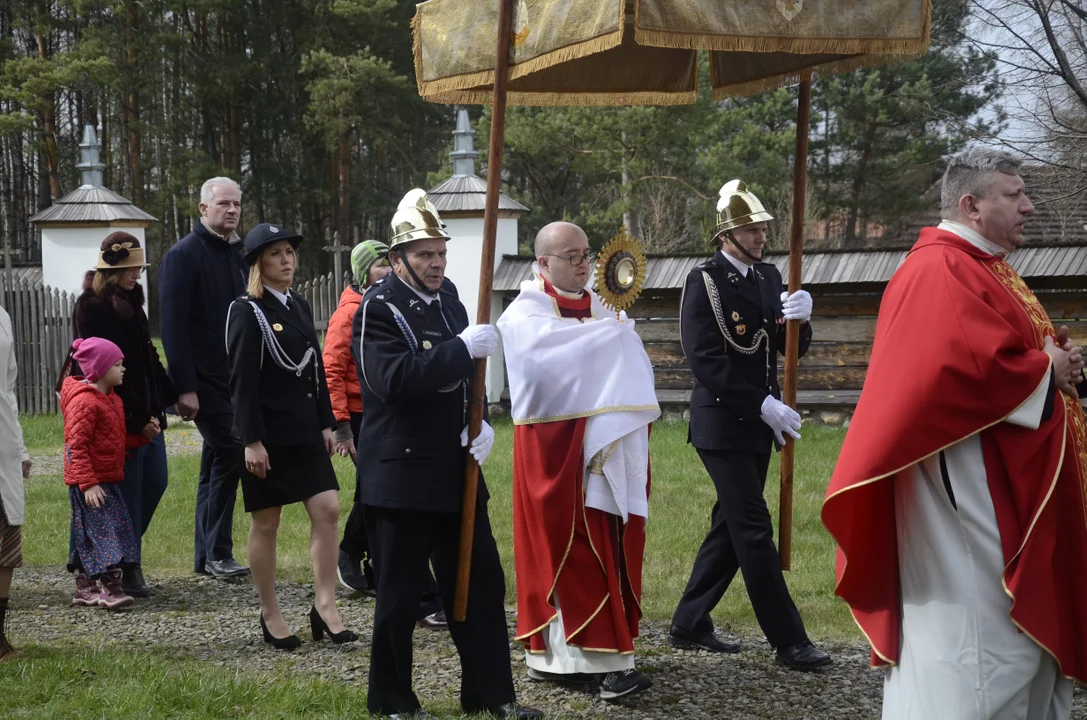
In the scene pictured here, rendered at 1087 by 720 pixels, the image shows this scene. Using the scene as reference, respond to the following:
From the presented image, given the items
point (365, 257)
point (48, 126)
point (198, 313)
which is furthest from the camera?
point (48, 126)

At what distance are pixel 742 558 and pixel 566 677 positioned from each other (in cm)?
97

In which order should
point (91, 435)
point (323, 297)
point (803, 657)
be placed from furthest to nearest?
point (323, 297) < point (91, 435) < point (803, 657)

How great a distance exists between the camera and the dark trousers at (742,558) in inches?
221

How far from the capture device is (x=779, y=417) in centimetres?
568

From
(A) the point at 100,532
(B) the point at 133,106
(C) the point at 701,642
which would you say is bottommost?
(C) the point at 701,642

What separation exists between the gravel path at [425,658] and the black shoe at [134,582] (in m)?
0.09

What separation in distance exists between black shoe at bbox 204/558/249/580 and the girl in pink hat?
25.7 inches

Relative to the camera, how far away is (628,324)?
5578mm

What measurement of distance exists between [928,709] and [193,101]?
37071 mm

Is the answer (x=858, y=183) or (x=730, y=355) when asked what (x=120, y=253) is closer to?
(x=730, y=355)

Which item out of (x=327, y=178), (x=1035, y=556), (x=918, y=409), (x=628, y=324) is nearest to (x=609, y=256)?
(x=628, y=324)

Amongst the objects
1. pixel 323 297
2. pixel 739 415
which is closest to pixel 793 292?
pixel 739 415

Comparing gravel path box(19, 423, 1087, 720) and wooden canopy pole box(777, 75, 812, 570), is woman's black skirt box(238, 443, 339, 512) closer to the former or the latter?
gravel path box(19, 423, 1087, 720)

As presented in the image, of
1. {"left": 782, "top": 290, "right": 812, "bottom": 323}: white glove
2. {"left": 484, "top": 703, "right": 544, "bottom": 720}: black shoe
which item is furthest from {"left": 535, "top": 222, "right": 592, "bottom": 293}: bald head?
{"left": 484, "top": 703, "right": 544, "bottom": 720}: black shoe
